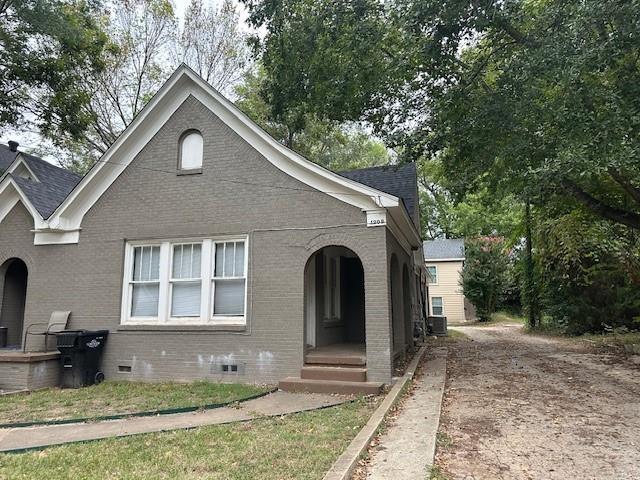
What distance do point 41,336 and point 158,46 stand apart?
17389 millimetres

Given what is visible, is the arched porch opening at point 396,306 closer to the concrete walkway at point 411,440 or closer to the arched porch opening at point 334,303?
the arched porch opening at point 334,303

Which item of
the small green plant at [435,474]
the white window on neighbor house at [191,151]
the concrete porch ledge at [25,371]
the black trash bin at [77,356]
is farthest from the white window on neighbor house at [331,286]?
the small green plant at [435,474]

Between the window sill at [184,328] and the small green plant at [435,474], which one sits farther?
the window sill at [184,328]

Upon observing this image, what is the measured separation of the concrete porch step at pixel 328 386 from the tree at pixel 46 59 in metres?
12.4

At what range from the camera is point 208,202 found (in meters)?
9.24

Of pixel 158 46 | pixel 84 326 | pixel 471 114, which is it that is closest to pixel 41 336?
pixel 84 326

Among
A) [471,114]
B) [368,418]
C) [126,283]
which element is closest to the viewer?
[368,418]

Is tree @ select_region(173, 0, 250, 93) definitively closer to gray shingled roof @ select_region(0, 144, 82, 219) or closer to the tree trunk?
gray shingled roof @ select_region(0, 144, 82, 219)

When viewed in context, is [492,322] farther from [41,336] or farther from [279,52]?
[41,336]

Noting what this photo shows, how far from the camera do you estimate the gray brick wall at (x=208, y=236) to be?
8336mm

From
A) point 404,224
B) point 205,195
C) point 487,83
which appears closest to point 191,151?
point 205,195

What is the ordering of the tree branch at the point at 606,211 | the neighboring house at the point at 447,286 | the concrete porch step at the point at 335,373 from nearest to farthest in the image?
the concrete porch step at the point at 335,373
the tree branch at the point at 606,211
the neighboring house at the point at 447,286

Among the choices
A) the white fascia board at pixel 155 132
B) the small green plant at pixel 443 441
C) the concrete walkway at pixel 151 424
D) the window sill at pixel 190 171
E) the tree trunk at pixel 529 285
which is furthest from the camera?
the tree trunk at pixel 529 285

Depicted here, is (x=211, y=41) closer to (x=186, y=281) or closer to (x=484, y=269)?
(x=186, y=281)
